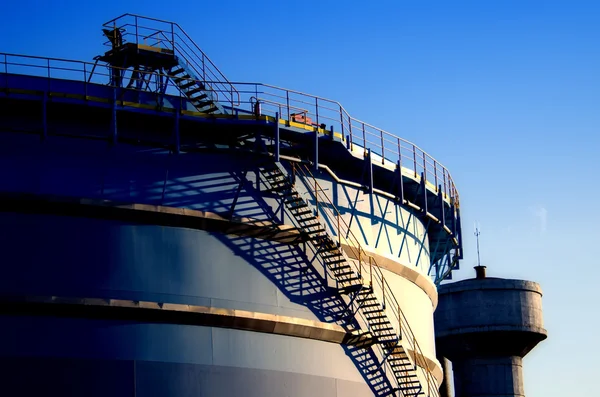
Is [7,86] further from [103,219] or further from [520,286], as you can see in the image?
[520,286]

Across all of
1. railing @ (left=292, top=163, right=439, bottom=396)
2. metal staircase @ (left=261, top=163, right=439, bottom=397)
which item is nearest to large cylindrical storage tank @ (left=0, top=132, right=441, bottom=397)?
metal staircase @ (left=261, top=163, right=439, bottom=397)

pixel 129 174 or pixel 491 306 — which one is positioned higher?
pixel 129 174

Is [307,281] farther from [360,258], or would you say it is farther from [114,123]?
[114,123]

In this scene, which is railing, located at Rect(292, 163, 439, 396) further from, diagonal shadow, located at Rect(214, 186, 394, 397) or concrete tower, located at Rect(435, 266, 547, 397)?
concrete tower, located at Rect(435, 266, 547, 397)

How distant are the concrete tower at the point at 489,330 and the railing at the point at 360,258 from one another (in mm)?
11670

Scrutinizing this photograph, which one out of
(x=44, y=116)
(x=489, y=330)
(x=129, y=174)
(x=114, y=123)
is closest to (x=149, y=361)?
(x=129, y=174)

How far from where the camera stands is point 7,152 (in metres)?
23.0

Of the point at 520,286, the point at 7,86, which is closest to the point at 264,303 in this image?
the point at 7,86

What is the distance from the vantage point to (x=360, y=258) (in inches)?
1032

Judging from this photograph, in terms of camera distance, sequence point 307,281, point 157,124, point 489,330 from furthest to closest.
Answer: point 489,330, point 307,281, point 157,124

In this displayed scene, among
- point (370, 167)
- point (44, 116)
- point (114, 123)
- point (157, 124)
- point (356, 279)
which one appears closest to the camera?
point (44, 116)

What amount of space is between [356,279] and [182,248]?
13.3ft

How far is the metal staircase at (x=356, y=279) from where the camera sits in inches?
990

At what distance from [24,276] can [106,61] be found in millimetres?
7208
